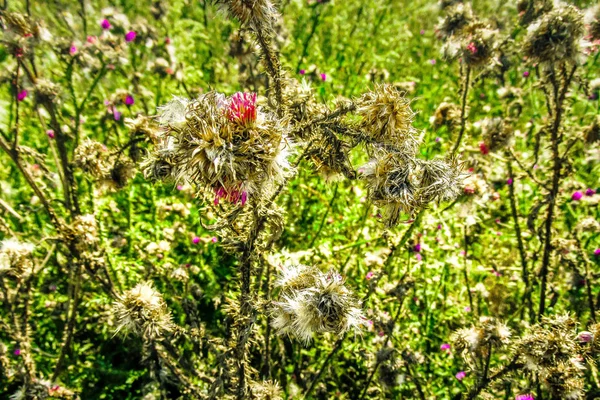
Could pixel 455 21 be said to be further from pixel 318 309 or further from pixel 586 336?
pixel 318 309

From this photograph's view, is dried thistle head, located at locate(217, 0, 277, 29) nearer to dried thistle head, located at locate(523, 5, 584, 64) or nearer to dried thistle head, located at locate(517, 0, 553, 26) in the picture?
dried thistle head, located at locate(523, 5, 584, 64)

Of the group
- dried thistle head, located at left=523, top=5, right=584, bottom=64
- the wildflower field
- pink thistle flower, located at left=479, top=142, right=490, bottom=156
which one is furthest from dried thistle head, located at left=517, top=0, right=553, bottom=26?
pink thistle flower, located at left=479, top=142, right=490, bottom=156

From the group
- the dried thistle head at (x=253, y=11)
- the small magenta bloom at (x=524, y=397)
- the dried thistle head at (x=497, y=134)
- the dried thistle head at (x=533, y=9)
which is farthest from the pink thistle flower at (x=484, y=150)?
the dried thistle head at (x=253, y=11)

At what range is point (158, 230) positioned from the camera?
9.37 ft

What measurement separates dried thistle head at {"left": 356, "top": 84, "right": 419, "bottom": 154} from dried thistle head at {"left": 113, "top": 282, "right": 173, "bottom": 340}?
0.96 m

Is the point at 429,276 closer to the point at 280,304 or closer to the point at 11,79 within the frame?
the point at 280,304

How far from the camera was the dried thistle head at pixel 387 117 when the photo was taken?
→ 3.81 ft

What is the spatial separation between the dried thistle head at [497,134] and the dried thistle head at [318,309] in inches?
66.9

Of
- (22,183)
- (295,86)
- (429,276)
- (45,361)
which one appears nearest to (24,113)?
(22,183)

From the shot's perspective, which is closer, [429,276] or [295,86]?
[295,86]

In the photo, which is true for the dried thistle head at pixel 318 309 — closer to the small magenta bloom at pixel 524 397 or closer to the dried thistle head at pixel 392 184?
the dried thistle head at pixel 392 184

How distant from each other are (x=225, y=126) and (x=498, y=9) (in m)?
5.49

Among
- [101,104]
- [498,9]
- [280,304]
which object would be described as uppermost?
[498,9]

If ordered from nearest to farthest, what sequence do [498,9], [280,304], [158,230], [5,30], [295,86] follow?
1. [280,304]
2. [295,86]
3. [5,30]
4. [158,230]
5. [498,9]
